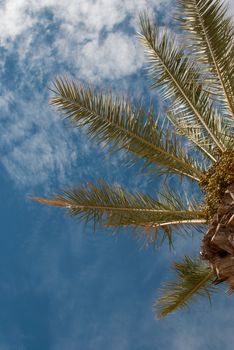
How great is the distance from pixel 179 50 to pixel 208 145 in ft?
5.74

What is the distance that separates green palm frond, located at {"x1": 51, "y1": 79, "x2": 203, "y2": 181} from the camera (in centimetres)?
738

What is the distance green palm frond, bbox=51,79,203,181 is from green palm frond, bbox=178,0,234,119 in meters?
1.18

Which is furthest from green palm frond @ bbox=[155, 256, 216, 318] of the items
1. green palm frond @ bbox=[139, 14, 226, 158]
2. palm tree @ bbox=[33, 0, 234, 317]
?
green palm frond @ bbox=[139, 14, 226, 158]

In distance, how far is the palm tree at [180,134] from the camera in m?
7.29

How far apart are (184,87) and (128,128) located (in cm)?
145

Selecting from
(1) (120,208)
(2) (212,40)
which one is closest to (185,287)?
(1) (120,208)

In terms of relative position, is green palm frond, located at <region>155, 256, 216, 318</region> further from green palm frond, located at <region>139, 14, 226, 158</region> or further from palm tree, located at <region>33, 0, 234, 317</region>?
green palm frond, located at <region>139, 14, 226, 158</region>

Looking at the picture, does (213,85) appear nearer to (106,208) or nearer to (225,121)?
(225,121)

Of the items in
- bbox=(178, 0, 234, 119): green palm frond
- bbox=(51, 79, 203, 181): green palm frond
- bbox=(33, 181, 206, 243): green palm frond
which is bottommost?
bbox=(33, 181, 206, 243): green palm frond

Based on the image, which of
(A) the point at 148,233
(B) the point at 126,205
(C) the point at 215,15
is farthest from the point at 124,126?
(C) the point at 215,15

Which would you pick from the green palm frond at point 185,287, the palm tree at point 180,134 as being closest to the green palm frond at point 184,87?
the palm tree at point 180,134

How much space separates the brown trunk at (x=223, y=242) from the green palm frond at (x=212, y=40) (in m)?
2.12

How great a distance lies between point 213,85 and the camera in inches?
307

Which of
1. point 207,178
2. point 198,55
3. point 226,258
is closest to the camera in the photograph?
point 226,258
